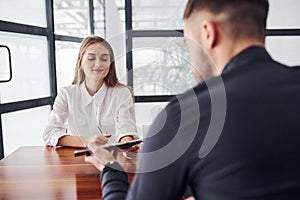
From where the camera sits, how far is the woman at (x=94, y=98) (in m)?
1.67

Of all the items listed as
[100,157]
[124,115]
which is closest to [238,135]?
[100,157]

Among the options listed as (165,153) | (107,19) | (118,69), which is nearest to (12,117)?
(118,69)

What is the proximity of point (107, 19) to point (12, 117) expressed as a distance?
159 centimetres

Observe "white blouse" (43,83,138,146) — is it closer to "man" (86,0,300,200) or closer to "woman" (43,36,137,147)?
"woman" (43,36,137,147)

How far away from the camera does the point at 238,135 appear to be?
486 millimetres

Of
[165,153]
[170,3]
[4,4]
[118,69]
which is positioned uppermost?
[170,3]

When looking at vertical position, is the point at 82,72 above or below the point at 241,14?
below

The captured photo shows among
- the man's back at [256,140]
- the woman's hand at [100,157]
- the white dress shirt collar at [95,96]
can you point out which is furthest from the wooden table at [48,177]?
the man's back at [256,140]

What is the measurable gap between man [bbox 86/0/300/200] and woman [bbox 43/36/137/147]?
1.09 metres

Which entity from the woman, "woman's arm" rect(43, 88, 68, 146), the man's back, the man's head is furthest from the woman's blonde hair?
the man's back

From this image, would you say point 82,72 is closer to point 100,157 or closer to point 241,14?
point 100,157

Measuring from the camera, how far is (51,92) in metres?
2.99

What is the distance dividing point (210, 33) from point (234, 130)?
0.64 feet

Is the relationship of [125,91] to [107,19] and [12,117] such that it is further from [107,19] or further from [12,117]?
[107,19]
